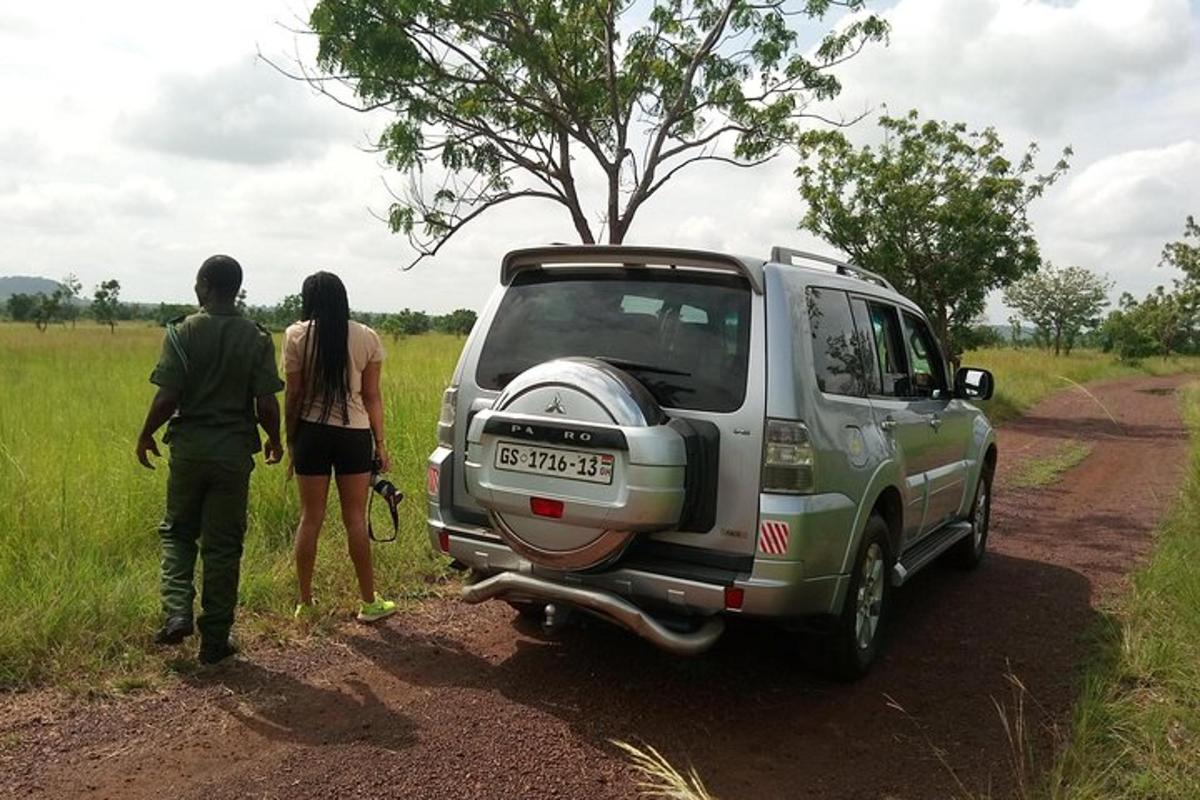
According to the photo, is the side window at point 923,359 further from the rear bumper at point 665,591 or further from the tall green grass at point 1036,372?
the tall green grass at point 1036,372

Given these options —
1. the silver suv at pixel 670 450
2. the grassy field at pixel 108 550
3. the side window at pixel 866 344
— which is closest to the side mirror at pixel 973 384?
the grassy field at pixel 108 550

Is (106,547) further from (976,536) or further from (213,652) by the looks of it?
(976,536)

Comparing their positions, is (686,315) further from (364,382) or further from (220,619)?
(220,619)

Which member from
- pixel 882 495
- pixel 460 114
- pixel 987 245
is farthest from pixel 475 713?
pixel 987 245

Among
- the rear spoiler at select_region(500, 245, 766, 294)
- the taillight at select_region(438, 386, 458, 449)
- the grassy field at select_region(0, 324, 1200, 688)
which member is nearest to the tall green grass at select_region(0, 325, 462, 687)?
the grassy field at select_region(0, 324, 1200, 688)

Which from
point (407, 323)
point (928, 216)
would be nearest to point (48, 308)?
point (407, 323)

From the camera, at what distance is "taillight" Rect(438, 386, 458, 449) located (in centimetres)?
395

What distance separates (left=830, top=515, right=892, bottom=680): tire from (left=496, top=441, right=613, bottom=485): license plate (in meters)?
1.22

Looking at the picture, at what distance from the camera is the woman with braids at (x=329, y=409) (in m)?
4.18

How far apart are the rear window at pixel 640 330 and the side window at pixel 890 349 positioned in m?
1.25

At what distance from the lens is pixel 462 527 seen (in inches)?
151

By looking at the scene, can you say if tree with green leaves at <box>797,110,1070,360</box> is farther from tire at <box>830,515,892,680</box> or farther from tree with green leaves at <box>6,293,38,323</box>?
tree with green leaves at <box>6,293,38,323</box>

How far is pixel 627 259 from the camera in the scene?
3.71 meters

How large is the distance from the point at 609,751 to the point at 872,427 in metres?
1.83
